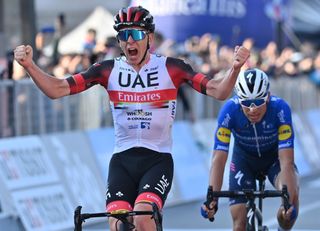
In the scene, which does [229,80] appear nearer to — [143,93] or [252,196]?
[143,93]

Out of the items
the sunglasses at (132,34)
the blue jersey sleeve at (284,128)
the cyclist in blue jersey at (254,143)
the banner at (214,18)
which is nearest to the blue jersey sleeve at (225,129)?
the cyclist in blue jersey at (254,143)

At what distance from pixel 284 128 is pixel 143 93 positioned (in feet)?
6.03

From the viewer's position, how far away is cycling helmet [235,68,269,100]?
9.27m

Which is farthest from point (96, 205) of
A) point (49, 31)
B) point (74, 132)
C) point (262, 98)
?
point (262, 98)

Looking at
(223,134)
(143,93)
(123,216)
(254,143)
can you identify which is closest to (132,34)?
(143,93)

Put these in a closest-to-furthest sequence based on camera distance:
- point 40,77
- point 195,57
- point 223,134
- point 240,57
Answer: point 240,57 < point 40,77 < point 223,134 < point 195,57

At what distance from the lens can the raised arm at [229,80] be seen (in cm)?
775

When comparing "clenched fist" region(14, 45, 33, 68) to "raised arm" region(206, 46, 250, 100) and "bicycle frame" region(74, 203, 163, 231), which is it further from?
"raised arm" region(206, 46, 250, 100)

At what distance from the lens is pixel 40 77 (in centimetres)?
802

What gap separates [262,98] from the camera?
934 centimetres

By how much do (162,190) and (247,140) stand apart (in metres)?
2.08

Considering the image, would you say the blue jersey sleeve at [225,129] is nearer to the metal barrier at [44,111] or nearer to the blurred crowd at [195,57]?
the metal barrier at [44,111]

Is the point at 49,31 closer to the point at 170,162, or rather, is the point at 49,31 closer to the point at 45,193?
the point at 45,193

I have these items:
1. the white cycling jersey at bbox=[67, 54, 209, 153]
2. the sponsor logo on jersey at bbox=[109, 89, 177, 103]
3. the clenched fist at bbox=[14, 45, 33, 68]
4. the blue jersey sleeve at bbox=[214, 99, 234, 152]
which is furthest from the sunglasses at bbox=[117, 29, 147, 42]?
the blue jersey sleeve at bbox=[214, 99, 234, 152]
